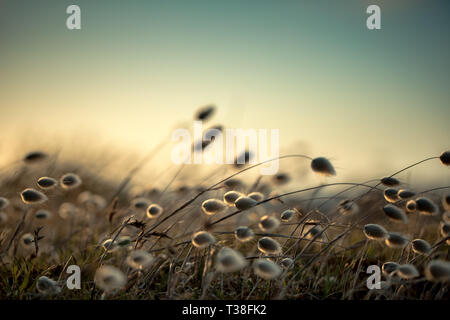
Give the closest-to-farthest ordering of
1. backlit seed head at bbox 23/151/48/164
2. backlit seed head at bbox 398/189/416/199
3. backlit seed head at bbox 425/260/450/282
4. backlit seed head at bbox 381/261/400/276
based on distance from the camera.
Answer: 1. backlit seed head at bbox 425/260/450/282
2. backlit seed head at bbox 381/261/400/276
3. backlit seed head at bbox 398/189/416/199
4. backlit seed head at bbox 23/151/48/164

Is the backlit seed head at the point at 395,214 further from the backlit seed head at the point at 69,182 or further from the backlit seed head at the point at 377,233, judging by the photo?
the backlit seed head at the point at 69,182

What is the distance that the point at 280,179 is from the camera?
7.67 ft

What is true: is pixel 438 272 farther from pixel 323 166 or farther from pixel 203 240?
pixel 203 240

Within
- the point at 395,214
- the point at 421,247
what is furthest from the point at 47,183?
the point at 421,247

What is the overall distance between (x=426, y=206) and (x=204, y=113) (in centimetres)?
117

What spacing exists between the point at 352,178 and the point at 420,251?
3.51 meters

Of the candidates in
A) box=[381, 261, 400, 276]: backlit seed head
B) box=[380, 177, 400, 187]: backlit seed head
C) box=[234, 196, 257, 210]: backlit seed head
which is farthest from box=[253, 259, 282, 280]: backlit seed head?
box=[380, 177, 400, 187]: backlit seed head

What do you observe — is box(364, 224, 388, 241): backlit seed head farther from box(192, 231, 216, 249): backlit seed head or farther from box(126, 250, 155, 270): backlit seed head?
box(126, 250, 155, 270): backlit seed head

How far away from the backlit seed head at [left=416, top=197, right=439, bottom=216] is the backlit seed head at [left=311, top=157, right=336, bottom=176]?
1.46 feet

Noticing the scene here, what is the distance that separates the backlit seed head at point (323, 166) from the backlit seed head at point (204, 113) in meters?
0.60

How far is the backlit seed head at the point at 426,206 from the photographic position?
5.57 feet

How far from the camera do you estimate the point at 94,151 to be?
5.41 metres

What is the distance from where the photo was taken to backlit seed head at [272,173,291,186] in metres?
2.31
